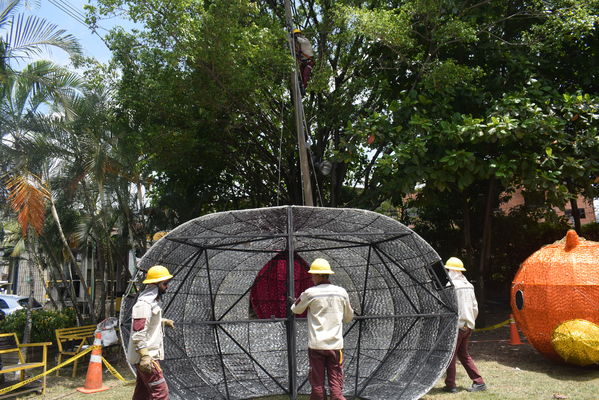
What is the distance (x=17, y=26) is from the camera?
1039cm

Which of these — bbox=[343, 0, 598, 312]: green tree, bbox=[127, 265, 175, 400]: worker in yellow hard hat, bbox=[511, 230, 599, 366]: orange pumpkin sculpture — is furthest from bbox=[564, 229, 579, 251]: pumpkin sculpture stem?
bbox=[127, 265, 175, 400]: worker in yellow hard hat

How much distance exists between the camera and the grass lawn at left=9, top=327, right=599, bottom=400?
Result: 7191 millimetres

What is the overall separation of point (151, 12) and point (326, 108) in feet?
16.7

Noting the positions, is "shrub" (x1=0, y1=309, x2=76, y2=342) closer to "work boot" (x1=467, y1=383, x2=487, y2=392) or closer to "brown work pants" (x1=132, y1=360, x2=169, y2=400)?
"brown work pants" (x1=132, y1=360, x2=169, y2=400)

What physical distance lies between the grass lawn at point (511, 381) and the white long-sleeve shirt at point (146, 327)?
281 centimetres

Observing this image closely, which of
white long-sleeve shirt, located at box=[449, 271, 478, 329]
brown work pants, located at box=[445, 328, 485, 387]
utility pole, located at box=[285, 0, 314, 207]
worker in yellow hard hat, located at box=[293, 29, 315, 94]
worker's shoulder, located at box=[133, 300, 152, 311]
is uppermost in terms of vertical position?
worker in yellow hard hat, located at box=[293, 29, 315, 94]

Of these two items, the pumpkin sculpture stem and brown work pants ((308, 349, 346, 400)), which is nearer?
brown work pants ((308, 349, 346, 400))

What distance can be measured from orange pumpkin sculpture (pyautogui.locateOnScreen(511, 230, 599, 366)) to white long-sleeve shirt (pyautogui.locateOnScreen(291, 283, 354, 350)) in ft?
13.0

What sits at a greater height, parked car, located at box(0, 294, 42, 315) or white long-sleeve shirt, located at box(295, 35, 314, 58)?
white long-sleeve shirt, located at box(295, 35, 314, 58)

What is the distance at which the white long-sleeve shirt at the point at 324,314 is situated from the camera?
5980 mm

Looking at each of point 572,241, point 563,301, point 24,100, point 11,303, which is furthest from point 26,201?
point 11,303

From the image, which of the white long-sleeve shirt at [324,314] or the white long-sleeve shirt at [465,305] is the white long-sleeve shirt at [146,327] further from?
the white long-sleeve shirt at [465,305]

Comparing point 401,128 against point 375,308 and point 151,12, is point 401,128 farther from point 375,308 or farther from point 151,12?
point 151,12

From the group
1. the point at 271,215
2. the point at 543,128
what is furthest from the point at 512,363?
the point at 271,215
